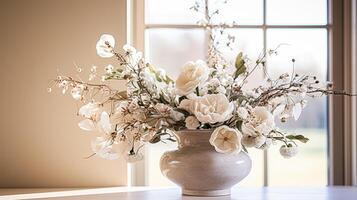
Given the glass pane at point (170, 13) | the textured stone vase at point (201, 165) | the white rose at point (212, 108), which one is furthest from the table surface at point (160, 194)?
the glass pane at point (170, 13)

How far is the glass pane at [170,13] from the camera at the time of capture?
191cm

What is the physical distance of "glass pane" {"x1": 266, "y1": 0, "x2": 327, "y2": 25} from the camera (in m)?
1.90

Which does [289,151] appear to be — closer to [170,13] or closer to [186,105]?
[186,105]

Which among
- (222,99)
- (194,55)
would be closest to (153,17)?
(194,55)

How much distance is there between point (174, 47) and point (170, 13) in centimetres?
13

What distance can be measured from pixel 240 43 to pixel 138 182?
66cm

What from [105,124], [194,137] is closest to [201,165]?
[194,137]

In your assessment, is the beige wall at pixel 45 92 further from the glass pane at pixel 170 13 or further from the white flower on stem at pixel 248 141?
the white flower on stem at pixel 248 141

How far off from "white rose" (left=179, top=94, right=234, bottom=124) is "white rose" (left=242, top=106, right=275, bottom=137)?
0.06 meters

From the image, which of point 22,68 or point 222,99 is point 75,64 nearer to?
point 22,68

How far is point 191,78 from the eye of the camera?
1236 millimetres

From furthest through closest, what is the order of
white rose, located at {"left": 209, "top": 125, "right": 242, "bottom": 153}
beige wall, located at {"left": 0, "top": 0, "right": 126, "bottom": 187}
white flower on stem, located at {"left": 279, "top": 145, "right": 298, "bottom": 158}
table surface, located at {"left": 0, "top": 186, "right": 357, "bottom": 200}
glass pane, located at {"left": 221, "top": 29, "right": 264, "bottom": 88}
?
glass pane, located at {"left": 221, "top": 29, "right": 264, "bottom": 88} < beige wall, located at {"left": 0, "top": 0, "right": 126, "bottom": 187} < table surface, located at {"left": 0, "top": 186, "right": 357, "bottom": 200} < white flower on stem, located at {"left": 279, "top": 145, "right": 298, "bottom": 158} < white rose, located at {"left": 209, "top": 125, "right": 242, "bottom": 153}

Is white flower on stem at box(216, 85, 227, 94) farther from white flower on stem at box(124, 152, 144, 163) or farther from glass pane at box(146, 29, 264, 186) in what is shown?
glass pane at box(146, 29, 264, 186)

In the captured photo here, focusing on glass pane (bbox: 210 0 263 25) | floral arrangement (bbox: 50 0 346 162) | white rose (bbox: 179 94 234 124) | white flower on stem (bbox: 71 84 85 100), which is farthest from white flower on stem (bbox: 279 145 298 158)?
glass pane (bbox: 210 0 263 25)
